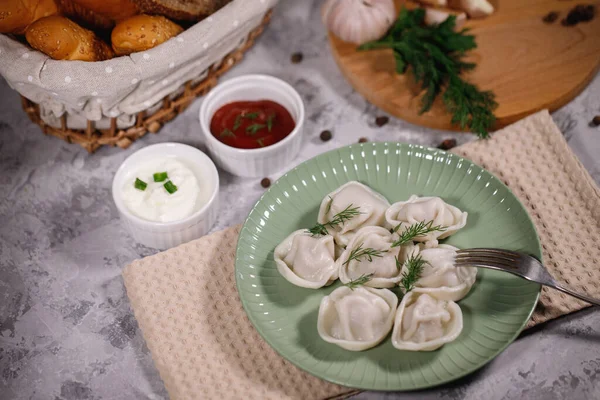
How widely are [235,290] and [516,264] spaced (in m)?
0.87

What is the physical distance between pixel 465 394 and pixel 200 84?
1508 millimetres

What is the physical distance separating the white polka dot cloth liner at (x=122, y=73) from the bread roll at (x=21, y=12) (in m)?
0.05

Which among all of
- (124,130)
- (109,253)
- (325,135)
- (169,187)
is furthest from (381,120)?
(109,253)

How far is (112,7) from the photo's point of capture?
7.23 ft

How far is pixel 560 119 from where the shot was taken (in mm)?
2477

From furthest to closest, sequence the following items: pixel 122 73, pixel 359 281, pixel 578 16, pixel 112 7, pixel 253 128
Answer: pixel 578 16, pixel 253 128, pixel 112 7, pixel 122 73, pixel 359 281

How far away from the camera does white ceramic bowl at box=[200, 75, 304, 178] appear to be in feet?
7.47

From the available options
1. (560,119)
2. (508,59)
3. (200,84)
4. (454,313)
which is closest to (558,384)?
(454,313)

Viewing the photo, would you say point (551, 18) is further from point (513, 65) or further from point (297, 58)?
point (297, 58)

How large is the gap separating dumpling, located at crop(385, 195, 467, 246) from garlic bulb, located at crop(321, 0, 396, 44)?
0.88 m

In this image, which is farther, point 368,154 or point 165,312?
point 368,154

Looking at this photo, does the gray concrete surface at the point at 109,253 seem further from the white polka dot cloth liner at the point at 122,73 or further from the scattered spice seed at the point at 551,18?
the scattered spice seed at the point at 551,18

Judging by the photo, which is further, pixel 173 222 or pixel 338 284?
pixel 173 222

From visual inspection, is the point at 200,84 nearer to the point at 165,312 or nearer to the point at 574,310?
the point at 165,312
